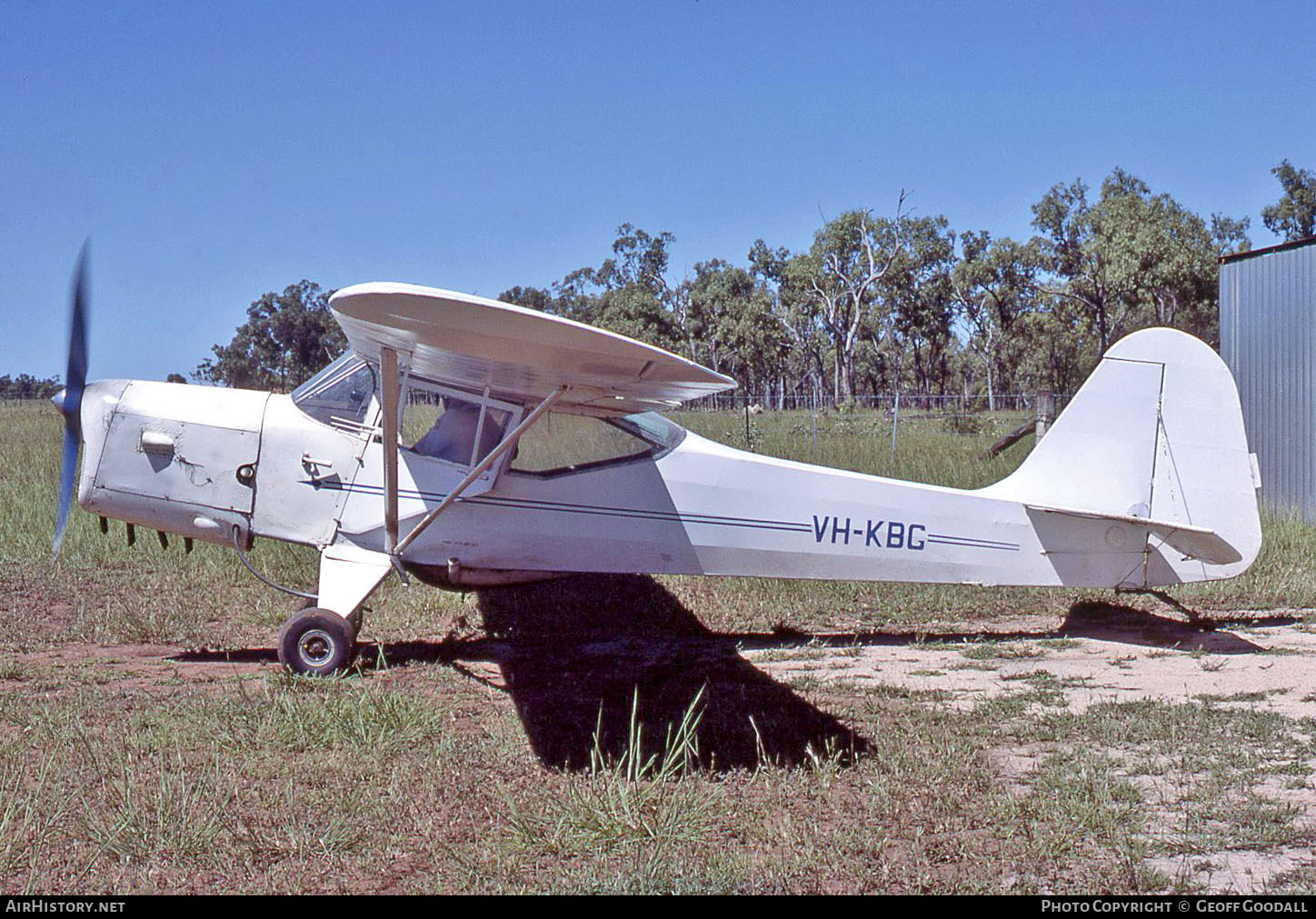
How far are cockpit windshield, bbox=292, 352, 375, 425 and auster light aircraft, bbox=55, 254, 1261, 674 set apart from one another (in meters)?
0.01

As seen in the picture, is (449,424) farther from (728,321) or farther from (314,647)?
(728,321)

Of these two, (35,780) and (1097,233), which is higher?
(1097,233)

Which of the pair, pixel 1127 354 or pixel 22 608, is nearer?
pixel 1127 354

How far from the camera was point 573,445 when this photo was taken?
261 inches

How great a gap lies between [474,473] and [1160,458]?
4.65 metres

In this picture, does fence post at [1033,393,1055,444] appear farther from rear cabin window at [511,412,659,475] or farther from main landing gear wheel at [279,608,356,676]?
main landing gear wheel at [279,608,356,676]

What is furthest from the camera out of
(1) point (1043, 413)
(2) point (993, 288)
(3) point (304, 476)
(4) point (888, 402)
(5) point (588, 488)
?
(2) point (993, 288)

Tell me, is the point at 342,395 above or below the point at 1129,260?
below

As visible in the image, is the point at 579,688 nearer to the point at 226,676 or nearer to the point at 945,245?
the point at 226,676

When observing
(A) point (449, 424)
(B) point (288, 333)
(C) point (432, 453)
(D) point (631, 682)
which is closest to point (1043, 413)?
(D) point (631, 682)

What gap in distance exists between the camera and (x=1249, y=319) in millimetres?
12055

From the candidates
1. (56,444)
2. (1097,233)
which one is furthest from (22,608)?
(1097,233)

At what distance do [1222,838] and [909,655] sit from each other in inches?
131

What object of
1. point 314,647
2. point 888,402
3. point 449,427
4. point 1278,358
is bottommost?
point 314,647
